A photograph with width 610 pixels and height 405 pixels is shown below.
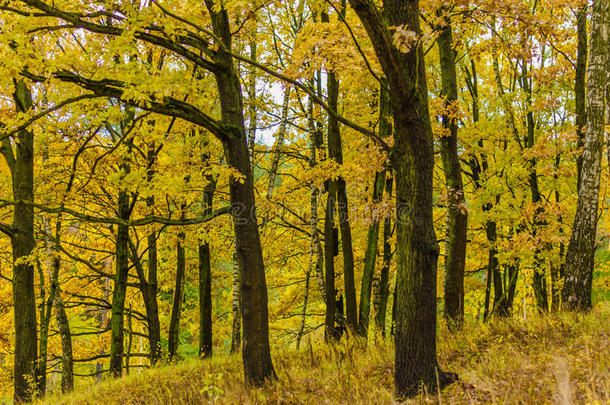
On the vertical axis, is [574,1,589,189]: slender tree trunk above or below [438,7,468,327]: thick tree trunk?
above

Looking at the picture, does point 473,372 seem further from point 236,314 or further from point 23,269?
point 23,269

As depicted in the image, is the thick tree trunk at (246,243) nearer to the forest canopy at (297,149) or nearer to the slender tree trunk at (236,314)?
A: the forest canopy at (297,149)

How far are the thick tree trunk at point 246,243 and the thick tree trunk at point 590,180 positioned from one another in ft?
17.3

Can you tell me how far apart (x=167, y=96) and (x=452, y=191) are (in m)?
5.15

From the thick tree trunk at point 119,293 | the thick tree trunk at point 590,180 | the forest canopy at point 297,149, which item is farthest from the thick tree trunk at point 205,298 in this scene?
the thick tree trunk at point 590,180

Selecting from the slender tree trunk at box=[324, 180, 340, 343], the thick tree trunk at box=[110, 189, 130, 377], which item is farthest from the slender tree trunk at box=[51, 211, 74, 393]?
the slender tree trunk at box=[324, 180, 340, 343]

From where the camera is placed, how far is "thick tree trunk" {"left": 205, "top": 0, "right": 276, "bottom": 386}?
233 inches

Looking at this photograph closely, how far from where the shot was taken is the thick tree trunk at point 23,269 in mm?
9320

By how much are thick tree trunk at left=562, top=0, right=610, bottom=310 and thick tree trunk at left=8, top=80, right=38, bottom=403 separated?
11554mm

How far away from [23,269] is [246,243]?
23.2 feet

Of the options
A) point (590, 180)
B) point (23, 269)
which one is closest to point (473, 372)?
point (590, 180)

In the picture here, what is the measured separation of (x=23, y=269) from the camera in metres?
9.62

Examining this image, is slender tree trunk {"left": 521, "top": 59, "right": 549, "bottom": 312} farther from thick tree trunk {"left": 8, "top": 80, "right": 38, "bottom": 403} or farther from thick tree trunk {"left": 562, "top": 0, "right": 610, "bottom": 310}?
thick tree trunk {"left": 8, "top": 80, "right": 38, "bottom": 403}

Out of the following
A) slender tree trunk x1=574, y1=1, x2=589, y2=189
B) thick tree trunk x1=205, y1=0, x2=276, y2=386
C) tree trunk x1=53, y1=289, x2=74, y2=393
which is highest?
slender tree trunk x1=574, y1=1, x2=589, y2=189
